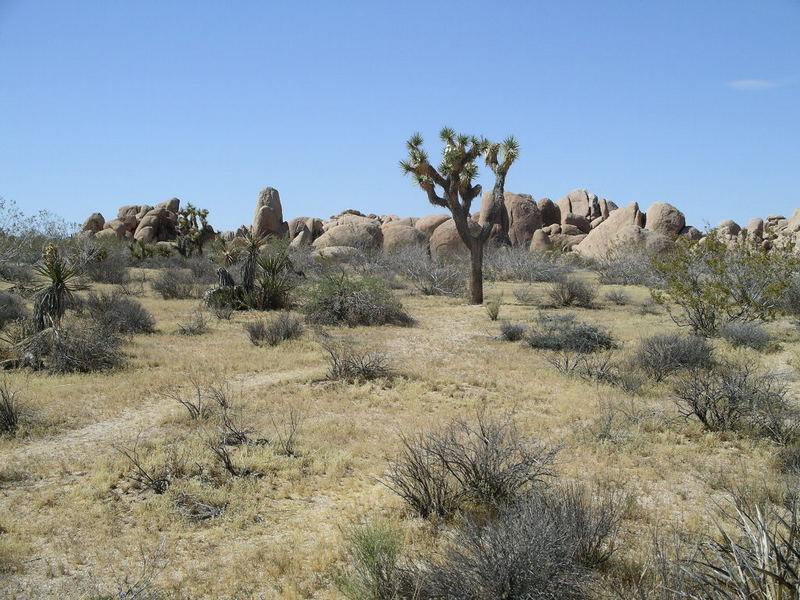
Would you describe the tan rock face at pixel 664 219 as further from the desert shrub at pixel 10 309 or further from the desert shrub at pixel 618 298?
the desert shrub at pixel 10 309

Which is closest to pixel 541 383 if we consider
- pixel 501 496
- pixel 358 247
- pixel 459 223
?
pixel 501 496

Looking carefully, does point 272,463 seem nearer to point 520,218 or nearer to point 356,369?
point 356,369

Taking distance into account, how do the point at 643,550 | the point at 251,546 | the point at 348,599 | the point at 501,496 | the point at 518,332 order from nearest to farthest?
1. the point at 348,599
2. the point at 643,550
3. the point at 251,546
4. the point at 501,496
5. the point at 518,332

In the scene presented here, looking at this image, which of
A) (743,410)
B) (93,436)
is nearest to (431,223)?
(743,410)

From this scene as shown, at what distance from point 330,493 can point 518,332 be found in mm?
8648

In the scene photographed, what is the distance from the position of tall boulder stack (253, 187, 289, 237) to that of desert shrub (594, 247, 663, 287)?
24.6 meters

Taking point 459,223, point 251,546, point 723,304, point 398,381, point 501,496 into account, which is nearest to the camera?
point 251,546

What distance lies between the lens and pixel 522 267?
28.0 m

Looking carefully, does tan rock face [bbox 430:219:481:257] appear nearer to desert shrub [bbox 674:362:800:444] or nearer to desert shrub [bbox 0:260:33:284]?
desert shrub [bbox 0:260:33:284]

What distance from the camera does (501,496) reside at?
517 cm

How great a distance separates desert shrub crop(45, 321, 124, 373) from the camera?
995cm

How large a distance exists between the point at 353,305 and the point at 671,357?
790 centimetres

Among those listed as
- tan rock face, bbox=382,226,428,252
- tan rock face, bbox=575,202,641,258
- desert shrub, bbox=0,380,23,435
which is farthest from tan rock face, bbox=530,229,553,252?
desert shrub, bbox=0,380,23,435

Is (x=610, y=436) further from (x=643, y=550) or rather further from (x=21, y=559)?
(x=21, y=559)
